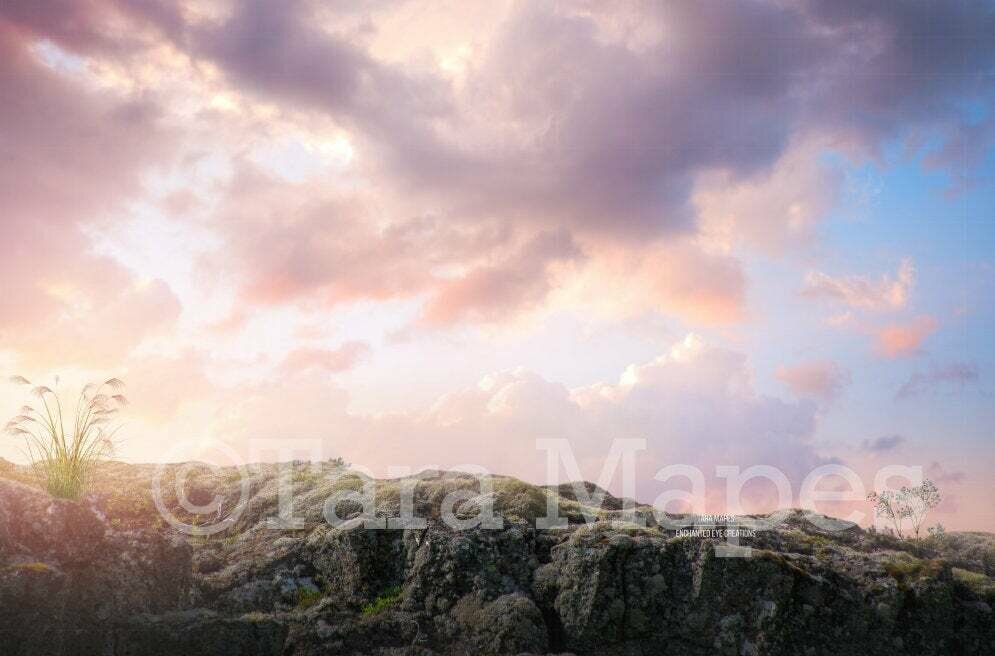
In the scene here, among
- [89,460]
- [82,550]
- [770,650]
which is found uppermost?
[89,460]

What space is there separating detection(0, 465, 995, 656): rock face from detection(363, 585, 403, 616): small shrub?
0.16ft

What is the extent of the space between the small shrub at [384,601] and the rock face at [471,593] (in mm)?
47

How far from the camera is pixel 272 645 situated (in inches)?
497

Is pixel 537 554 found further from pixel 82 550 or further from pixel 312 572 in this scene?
pixel 82 550

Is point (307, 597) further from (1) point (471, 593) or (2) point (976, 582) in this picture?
(2) point (976, 582)

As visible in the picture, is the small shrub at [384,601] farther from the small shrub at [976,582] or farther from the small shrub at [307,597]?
the small shrub at [976,582]

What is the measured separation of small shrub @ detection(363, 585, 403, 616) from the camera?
1366 centimetres

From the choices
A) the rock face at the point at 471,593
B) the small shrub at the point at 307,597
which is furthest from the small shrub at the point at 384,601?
the small shrub at the point at 307,597

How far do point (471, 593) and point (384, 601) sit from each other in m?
1.81

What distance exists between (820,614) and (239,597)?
37.9 ft

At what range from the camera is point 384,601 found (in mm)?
13875

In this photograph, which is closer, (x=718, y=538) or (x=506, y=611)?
(x=506, y=611)

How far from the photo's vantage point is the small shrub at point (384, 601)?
13664 mm

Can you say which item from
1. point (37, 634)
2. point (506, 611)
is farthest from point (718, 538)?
point (37, 634)
